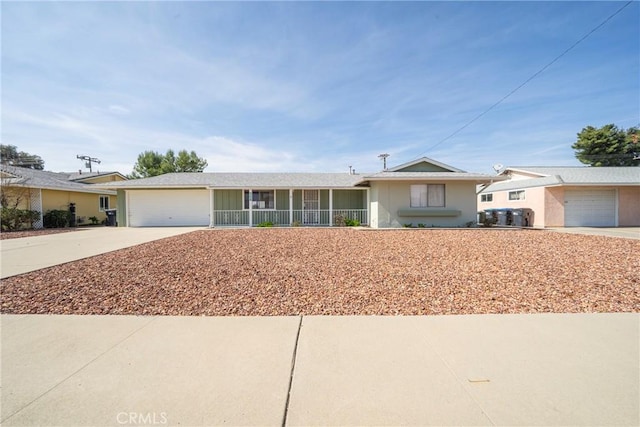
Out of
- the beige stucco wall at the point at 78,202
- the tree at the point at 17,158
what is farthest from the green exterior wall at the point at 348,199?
the tree at the point at 17,158

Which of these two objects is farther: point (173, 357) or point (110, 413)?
point (173, 357)

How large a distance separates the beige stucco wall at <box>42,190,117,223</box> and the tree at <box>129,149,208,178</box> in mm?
17622

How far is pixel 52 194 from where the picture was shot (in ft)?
58.6

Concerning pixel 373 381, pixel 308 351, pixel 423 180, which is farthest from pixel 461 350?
pixel 423 180

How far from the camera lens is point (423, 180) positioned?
14.4m

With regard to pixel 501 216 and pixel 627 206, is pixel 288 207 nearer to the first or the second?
pixel 501 216

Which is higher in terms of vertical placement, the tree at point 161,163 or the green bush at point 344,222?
the tree at point 161,163

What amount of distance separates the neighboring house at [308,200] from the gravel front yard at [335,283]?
703 cm

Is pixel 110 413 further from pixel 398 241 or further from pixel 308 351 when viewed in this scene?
pixel 398 241

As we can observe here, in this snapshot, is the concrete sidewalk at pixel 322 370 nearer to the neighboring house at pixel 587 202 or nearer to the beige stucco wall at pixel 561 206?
the beige stucco wall at pixel 561 206

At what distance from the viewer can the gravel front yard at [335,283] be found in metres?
3.95

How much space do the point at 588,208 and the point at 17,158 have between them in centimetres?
7385

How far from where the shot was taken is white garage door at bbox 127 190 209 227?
678 inches

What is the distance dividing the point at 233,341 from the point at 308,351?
874 mm
